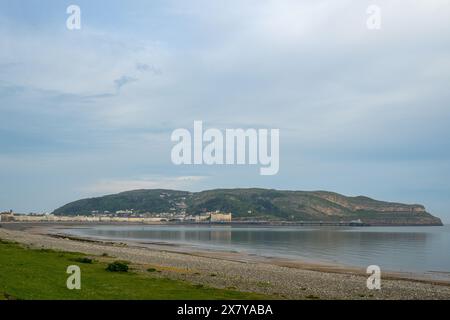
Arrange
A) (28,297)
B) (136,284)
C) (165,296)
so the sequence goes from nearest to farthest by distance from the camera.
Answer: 1. (28,297)
2. (165,296)
3. (136,284)

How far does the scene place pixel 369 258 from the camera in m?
Result: 72.4

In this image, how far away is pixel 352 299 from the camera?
29266mm

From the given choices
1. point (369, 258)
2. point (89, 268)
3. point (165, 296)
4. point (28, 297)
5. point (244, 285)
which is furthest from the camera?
point (369, 258)

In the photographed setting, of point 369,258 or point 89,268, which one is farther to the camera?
point 369,258

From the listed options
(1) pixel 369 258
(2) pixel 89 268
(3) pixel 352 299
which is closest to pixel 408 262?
(1) pixel 369 258

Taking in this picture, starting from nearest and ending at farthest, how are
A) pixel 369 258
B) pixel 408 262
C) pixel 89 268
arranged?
pixel 89 268 < pixel 408 262 < pixel 369 258
